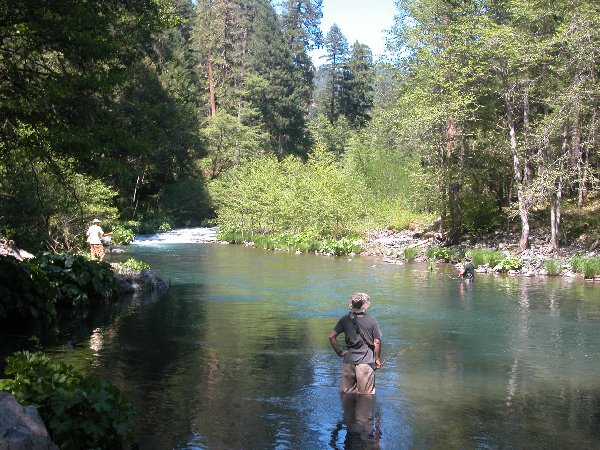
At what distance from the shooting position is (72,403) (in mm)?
6578

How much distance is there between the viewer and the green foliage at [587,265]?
25.5 meters

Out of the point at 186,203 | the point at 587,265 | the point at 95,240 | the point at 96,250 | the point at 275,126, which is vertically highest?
the point at 275,126

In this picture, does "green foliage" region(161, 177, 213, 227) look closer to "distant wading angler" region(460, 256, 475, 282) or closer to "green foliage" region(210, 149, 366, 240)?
"green foliage" region(210, 149, 366, 240)

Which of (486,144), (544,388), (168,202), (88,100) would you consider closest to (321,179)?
(486,144)

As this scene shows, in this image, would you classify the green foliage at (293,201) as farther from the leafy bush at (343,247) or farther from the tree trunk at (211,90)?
the tree trunk at (211,90)

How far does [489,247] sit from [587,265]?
8.71 meters

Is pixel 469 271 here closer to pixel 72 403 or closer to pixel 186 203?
pixel 72 403

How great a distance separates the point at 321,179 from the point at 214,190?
18227 millimetres

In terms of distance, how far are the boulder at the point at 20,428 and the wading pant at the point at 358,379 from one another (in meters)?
4.42

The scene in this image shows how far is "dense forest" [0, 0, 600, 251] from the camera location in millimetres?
14383

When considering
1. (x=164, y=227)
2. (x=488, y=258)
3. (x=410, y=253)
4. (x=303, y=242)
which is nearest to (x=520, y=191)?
(x=488, y=258)

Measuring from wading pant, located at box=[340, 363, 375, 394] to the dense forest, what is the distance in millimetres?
5458

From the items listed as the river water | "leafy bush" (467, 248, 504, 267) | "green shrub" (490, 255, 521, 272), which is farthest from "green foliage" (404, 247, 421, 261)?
the river water

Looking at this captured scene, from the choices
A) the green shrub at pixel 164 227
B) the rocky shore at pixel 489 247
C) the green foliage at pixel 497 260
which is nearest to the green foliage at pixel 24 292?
the rocky shore at pixel 489 247
